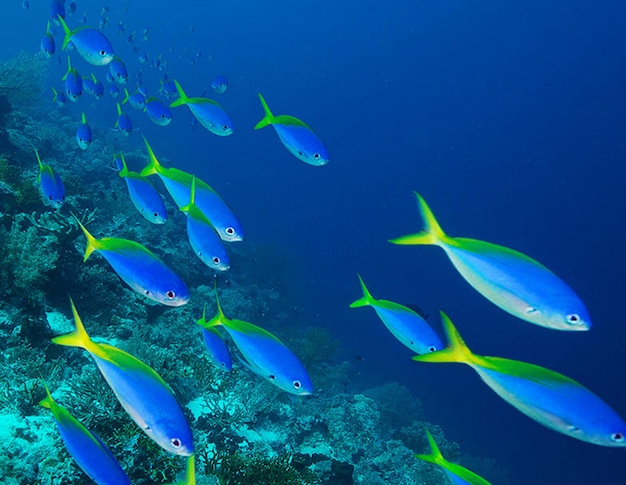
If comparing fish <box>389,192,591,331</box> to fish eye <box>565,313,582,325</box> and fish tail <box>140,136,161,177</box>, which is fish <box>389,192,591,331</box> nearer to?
fish eye <box>565,313,582,325</box>

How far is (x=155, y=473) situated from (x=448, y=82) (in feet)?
535

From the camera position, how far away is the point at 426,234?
8.57 feet

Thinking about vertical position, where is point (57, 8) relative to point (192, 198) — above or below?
above

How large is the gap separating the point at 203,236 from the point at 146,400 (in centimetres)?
170

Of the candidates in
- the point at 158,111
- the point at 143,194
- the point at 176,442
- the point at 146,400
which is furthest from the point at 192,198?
the point at 158,111

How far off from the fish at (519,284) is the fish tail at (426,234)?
0.6 inches

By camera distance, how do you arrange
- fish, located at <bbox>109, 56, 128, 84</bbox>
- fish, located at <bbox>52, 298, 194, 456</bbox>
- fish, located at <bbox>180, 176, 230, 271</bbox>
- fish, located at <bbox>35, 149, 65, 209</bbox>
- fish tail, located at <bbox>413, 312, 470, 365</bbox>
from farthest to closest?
fish, located at <bbox>109, 56, 128, 84</bbox>, fish, located at <bbox>35, 149, 65, 209</bbox>, fish, located at <bbox>180, 176, 230, 271</bbox>, fish tail, located at <bbox>413, 312, 470, 365</bbox>, fish, located at <bbox>52, 298, 194, 456</bbox>

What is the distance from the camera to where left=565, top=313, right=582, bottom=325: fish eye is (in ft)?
7.53

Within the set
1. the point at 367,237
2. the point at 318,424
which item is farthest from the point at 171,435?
the point at 367,237

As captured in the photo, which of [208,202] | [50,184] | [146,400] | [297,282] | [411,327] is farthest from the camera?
[297,282]

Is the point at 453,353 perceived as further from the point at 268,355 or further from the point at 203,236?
the point at 203,236

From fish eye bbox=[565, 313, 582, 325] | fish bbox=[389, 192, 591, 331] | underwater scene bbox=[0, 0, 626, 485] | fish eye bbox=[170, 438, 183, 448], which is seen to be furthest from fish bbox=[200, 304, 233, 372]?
fish eye bbox=[565, 313, 582, 325]

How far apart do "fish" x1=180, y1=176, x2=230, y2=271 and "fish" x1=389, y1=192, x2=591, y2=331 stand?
1952 mm

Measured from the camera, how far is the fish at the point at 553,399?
7.64 feet
